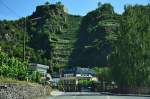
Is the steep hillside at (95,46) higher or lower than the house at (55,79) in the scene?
higher

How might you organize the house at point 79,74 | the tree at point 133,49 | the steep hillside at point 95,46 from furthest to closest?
the steep hillside at point 95,46 < the house at point 79,74 < the tree at point 133,49

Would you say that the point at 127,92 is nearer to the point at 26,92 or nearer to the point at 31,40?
the point at 26,92

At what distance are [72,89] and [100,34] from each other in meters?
73.9

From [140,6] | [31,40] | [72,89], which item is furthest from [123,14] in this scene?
[31,40]

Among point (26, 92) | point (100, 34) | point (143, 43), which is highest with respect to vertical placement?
point (100, 34)

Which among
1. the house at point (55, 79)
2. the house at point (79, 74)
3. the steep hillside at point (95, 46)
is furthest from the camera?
the steep hillside at point (95, 46)

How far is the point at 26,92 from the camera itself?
44.1 m

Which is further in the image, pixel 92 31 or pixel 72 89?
pixel 92 31

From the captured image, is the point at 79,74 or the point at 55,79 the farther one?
the point at 79,74

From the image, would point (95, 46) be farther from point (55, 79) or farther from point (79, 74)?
point (55, 79)

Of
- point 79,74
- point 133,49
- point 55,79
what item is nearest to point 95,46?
point 79,74

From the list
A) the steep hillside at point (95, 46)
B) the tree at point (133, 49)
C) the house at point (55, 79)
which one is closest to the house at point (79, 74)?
the house at point (55, 79)

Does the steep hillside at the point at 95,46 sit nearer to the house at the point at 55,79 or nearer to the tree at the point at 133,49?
the house at the point at 55,79

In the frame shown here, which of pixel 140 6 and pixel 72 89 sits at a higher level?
pixel 140 6
